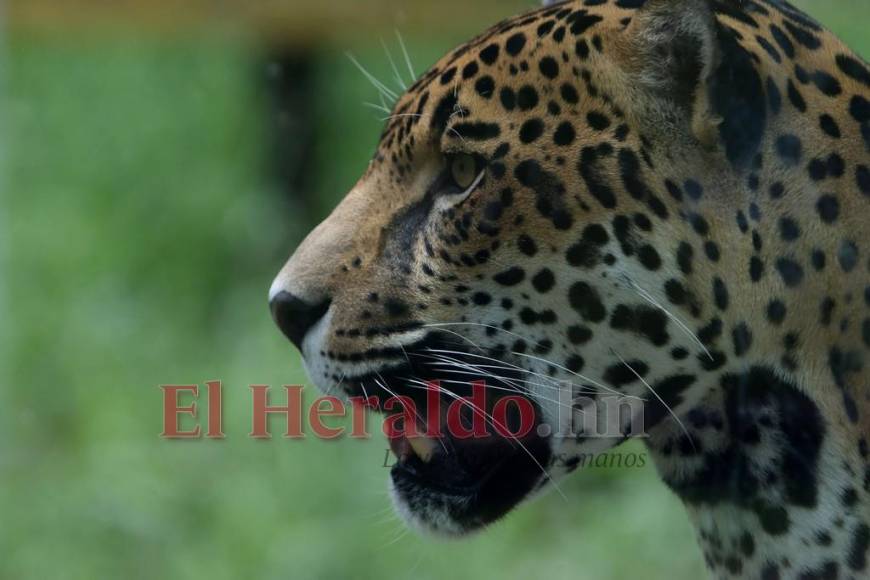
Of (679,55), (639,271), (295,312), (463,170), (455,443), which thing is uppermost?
(679,55)

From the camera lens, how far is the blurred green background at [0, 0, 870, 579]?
4.57 meters

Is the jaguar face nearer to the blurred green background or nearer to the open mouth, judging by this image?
the open mouth

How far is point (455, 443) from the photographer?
250cm

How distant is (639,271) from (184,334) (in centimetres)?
479

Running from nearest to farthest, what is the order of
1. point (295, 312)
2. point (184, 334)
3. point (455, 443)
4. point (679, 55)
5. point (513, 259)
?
point (679, 55), point (513, 259), point (295, 312), point (455, 443), point (184, 334)

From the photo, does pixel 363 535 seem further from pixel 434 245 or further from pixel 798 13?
pixel 798 13

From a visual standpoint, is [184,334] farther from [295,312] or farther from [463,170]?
[463,170]

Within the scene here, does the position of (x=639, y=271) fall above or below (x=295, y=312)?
above

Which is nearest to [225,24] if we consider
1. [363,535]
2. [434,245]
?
[363,535]

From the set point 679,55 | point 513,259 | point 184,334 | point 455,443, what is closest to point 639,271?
point 513,259

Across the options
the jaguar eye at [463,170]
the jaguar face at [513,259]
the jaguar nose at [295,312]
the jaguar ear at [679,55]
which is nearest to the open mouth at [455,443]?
the jaguar face at [513,259]

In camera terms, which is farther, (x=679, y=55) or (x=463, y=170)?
(x=463, y=170)

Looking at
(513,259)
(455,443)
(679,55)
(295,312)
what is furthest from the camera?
(455,443)

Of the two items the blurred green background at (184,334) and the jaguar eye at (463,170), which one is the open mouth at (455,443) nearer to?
the blurred green background at (184,334)
